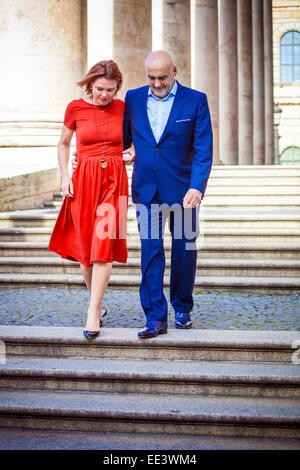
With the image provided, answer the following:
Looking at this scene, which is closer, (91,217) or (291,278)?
(91,217)

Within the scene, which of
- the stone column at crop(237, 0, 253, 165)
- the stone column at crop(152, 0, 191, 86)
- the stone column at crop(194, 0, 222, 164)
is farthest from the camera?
the stone column at crop(237, 0, 253, 165)

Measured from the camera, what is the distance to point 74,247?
390 cm

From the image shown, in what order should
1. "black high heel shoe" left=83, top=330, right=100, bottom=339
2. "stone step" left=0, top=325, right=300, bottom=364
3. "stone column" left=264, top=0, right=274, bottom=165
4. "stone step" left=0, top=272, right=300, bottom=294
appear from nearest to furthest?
"stone step" left=0, top=325, right=300, bottom=364, "black high heel shoe" left=83, top=330, right=100, bottom=339, "stone step" left=0, top=272, right=300, bottom=294, "stone column" left=264, top=0, right=274, bottom=165

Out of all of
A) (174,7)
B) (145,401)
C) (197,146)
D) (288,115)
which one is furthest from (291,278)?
→ (288,115)

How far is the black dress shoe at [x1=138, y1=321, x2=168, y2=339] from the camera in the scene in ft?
12.0

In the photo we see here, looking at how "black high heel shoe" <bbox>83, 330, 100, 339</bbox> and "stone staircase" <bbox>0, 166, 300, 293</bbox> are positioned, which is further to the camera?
"stone staircase" <bbox>0, 166, 300, 293</bbox>

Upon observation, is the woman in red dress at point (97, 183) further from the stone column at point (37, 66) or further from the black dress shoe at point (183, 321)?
the stone column at point (37, 66)

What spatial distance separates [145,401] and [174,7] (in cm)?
1102

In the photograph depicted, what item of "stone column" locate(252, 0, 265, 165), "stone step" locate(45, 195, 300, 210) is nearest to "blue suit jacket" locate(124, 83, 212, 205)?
"stone step" locate(45, 195, 300, 210)

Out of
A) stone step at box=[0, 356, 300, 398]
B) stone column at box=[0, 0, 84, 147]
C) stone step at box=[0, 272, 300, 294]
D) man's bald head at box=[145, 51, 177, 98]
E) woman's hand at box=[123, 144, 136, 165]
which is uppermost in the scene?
stone column at box=[0, 0, 84, 147]

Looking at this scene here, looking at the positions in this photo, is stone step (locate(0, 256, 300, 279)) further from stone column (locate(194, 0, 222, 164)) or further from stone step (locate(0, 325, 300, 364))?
stone column (locate(194, 0, 222, 164))

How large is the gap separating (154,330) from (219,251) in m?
2.92

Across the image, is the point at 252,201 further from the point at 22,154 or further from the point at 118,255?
the point at 118,255

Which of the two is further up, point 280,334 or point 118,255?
point 118,255
